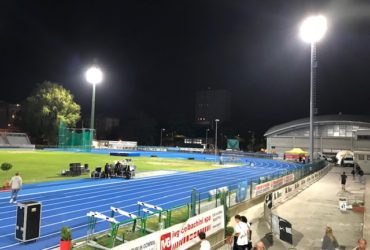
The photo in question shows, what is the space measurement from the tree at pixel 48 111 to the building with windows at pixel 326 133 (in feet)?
167

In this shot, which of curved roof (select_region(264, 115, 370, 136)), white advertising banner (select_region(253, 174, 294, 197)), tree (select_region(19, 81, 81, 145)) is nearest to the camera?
white advertising banner (select_region(253, 174, 294, 197))

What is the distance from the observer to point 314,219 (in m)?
19.1

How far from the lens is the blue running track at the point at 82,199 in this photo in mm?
13541

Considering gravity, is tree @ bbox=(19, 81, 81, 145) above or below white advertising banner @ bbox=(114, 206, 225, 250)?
above

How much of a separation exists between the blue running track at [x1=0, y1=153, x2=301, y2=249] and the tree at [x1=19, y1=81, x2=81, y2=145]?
200ft

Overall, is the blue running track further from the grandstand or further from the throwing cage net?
the grandstand

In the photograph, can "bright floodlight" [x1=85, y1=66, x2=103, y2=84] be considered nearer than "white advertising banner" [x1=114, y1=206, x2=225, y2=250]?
No

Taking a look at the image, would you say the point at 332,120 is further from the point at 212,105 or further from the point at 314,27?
the point at 314,27

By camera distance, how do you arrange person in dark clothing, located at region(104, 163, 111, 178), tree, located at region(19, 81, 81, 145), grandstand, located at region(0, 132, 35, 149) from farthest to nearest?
tree, located at region(19, 81, 81, 145), grandstand, located at region(0, 132, 35, 149), person in dark clothing, located at region(104, 163, 111, 178)

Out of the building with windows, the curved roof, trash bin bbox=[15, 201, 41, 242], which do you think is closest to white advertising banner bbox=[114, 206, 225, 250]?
trash bin bbox=[15, 201, 41, 242]

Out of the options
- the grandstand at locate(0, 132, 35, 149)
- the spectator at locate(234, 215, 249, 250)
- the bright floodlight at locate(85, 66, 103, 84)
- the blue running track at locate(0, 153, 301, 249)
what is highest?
the bright floodlight at locate(85, 66, 103, 84)

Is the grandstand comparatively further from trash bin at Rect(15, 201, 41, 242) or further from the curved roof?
trash bin at Rect(15, 201, 41, 242)

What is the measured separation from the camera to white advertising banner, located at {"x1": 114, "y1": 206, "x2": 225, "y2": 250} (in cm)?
893

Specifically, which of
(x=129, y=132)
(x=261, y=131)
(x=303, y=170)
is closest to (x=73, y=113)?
(x=129, y=132)
